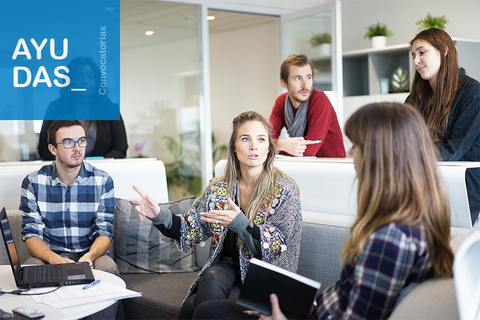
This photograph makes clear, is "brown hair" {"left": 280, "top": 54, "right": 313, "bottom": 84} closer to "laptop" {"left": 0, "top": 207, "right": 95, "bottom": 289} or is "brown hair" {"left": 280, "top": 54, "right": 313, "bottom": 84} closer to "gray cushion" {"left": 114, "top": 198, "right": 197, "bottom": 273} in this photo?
"gray cushion" {"left": 114, "top": 198, "right": 197, "bottom": 273}

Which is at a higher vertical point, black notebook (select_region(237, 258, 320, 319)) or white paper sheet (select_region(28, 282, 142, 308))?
black notebook (select_region(237, 258, 320, 319))

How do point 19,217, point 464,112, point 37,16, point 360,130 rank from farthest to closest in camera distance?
point 37,16
point 19,217
point 464,112
point 360,130

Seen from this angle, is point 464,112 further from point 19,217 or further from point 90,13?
point 90,13

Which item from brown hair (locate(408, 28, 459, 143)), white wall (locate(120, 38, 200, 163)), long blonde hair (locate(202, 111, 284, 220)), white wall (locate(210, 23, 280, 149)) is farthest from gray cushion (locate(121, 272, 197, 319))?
white wall (locate(210, 23, 280, 149))

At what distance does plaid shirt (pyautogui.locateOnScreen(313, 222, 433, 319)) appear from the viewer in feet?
3.94

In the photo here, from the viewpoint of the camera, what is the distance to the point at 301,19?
5457 mm

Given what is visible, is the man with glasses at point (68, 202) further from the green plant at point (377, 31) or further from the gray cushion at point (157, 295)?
the green plant at point (377, 31)

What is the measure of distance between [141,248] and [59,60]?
1869 mm

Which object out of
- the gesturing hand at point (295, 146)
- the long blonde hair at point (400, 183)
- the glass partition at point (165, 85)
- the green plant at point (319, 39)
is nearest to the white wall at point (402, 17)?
the green plant at point (319, 39)

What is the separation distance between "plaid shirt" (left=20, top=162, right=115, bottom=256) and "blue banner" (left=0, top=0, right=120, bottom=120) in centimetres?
133

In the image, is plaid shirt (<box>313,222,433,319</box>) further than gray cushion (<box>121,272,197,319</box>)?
No

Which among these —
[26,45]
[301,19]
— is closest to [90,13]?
[26,45]

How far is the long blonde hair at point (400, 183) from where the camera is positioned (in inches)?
48.7

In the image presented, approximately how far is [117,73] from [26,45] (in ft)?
3.00
